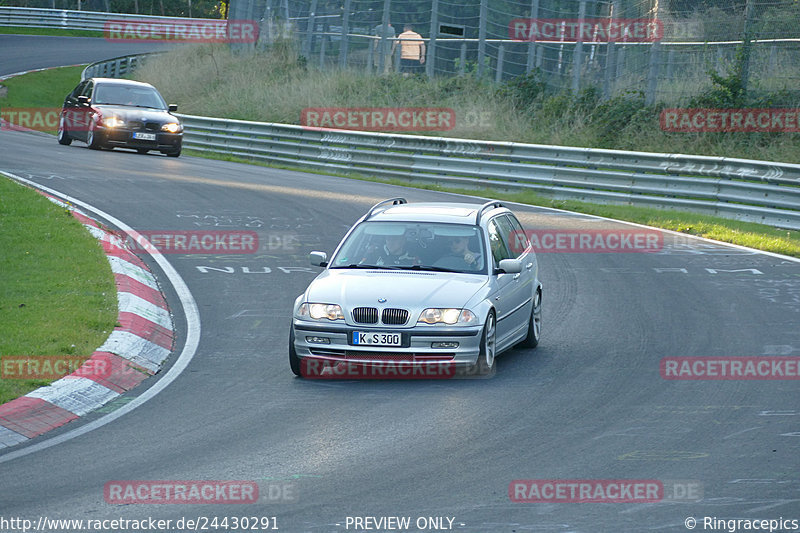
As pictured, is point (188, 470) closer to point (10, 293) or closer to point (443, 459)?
point (443, 459)

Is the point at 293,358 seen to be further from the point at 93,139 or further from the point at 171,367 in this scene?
the point at 93,139

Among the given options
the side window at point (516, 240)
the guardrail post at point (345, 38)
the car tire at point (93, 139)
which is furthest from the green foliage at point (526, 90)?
the side window at point (516, 240)

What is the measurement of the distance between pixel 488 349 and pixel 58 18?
60.2 m

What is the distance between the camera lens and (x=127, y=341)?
10844 mm

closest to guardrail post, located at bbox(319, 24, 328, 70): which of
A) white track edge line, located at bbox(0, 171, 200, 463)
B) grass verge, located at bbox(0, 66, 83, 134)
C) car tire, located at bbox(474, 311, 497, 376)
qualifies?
grass verge, located at bbox(0, 66, 83, 134)

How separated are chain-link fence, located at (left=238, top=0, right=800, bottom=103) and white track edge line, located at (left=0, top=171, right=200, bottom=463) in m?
15.2

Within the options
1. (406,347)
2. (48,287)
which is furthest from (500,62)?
(406,347)

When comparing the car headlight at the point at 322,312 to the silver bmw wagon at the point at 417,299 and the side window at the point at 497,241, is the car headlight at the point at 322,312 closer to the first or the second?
the silver bmw wagon at the point at 417,299

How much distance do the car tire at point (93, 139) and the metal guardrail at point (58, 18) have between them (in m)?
37.0

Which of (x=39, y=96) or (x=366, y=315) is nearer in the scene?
(x=366, y=315)

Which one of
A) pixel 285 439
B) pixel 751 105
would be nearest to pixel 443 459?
pixel 285 439

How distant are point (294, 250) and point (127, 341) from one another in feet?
20.6

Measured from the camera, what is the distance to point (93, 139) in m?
28.9

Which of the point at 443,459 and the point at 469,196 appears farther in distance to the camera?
the point at 469,196
